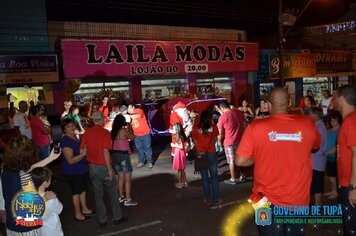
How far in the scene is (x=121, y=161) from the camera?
22.6 feet

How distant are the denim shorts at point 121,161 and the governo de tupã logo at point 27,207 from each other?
3.34m

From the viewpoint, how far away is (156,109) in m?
14.9

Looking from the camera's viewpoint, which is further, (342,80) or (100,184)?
(342,80)

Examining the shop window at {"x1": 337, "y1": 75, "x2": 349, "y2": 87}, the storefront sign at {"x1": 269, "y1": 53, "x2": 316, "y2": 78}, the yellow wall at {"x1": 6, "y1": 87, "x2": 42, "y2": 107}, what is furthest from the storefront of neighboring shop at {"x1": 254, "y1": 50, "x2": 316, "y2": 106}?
the yellow wall at {"x1": 6, "y1": 87, "x2": 42, "y2": 107}

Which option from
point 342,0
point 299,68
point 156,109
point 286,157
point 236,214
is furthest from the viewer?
point 342,0

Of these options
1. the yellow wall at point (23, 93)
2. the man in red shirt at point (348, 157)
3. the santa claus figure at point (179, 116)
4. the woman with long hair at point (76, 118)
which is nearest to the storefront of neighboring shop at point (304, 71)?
the yellow wall at point (23, 93)

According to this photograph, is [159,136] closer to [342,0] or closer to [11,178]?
[11,178]

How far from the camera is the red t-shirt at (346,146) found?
145 inches

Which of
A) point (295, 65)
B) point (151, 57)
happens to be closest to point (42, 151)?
point (151, 57)

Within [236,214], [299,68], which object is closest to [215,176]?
[236,214]

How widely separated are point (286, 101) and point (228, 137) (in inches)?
189

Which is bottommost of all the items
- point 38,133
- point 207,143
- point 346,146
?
point 207,143

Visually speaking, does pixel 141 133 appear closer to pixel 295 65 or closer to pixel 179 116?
pixel 179 116

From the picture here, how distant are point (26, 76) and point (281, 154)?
554 inches
